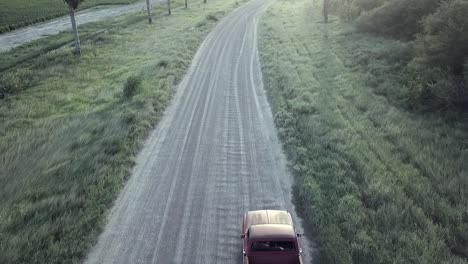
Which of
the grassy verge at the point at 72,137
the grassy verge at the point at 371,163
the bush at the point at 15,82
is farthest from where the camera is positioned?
the bush at the point at 15,82

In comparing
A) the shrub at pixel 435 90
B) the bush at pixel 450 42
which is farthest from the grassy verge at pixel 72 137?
the bush at pixel 450 42

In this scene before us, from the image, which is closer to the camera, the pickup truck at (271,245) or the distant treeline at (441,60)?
the pickup truck at (271,245)

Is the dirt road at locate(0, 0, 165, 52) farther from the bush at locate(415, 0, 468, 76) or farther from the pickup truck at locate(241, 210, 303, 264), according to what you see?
the pickup truck at locate(241, 210, 303, 264)

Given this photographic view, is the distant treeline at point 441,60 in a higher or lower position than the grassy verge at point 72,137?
higher

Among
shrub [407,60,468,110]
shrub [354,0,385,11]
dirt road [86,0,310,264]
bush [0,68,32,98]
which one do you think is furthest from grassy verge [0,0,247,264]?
shrub [354,0,385,11]

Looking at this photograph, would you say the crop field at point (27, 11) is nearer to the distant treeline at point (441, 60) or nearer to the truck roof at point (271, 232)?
the distant treeline at point (441, 60)

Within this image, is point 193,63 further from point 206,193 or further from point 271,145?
point 206,193
